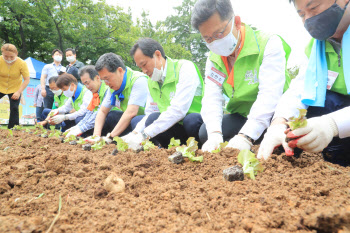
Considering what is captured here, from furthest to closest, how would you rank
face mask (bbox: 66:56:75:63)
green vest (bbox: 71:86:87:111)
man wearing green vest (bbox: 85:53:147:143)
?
1. face mask (bbox: 66:56:75:63)
2. green vest (bbox: 71:86:87:111)
3. man wearing green vest (bbox: 85:53:147:143)

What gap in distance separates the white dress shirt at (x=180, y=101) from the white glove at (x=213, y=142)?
790 millimetres

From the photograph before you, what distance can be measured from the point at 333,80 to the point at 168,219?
4.95ft

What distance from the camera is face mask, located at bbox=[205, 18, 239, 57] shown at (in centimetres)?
215

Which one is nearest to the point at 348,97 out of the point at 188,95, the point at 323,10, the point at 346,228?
the point at 323,10

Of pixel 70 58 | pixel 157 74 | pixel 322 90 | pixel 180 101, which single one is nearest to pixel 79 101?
pixel 70 58

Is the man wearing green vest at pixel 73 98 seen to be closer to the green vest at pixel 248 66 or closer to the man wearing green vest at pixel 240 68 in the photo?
the man wearing green vest at pixel 240 68

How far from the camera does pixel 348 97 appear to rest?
5.54 ft

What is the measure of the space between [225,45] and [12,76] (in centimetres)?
570

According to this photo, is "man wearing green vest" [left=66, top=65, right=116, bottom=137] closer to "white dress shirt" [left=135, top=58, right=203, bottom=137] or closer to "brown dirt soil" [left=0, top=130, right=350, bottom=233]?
"white dress shirt" [left=135, top=58, right=203, bottom=137]

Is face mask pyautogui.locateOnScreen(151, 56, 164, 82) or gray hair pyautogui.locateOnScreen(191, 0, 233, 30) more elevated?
gray hair pyautogui.locateOnScreen(191, 0, 233, 30)

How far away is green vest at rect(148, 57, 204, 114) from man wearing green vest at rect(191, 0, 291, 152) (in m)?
0.76

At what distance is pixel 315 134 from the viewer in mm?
1320

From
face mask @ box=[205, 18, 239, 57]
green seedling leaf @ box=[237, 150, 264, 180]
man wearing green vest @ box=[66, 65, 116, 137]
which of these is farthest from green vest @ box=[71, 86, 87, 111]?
green seedling leaf @ box=[237, 150, 264, 180]

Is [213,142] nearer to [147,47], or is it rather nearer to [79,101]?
[147,47]
